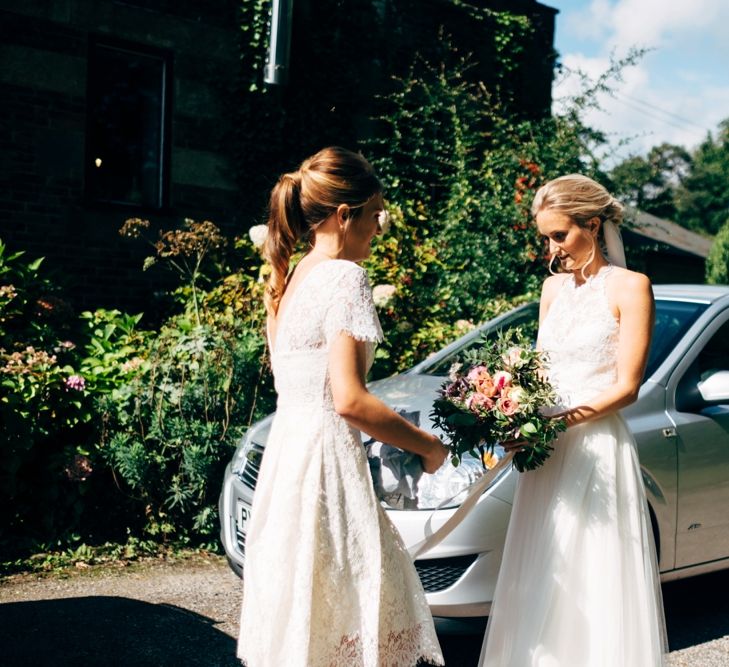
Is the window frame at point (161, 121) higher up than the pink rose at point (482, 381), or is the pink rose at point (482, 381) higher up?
the window frame at point (161, 121)

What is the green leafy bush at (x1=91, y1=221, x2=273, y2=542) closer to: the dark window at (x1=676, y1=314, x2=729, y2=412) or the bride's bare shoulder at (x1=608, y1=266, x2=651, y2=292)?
the dark window at (x1=676, y1=314, x2=729, y2=412)

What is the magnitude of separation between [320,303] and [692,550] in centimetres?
295

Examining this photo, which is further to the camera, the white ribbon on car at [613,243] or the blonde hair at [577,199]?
the white ribbon on car at [613,243]

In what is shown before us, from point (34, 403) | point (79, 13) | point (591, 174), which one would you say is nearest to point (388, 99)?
point (591, 174)

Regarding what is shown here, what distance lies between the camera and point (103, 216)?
28.7 ft

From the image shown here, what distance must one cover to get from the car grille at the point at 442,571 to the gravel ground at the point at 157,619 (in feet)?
0.63

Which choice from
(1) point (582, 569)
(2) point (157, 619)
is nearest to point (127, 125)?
(2) point (157, 619)

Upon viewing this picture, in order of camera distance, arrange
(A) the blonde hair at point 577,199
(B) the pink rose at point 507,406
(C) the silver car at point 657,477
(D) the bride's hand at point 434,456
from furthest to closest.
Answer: (C) the silver car at point 657,477 < (A) the blonde hair at point 577,199 < (B) the pink rose at point 507,406 < (D) the bride's hand at point 434,456

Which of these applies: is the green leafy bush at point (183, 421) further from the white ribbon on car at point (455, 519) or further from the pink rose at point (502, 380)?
the pink rose at point (502, 380)

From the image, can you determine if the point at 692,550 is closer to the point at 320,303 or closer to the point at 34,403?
the point at 320,303

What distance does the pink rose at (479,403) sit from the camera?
297 cm

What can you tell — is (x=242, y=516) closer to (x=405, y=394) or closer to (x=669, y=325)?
(x=405, y=394)

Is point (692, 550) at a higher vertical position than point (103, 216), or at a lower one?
lower

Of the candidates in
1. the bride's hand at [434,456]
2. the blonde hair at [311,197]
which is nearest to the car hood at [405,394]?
the bride's hand at [434,456]
